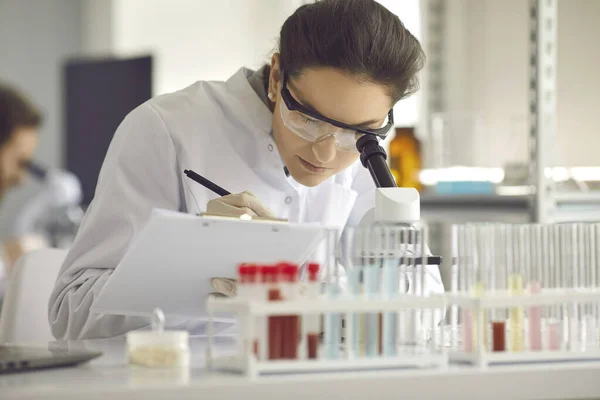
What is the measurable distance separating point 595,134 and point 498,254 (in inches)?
67.7

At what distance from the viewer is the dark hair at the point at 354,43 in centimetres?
164

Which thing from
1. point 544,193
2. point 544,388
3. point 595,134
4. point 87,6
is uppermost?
point 87,6

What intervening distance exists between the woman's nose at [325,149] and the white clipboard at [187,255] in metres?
0.38

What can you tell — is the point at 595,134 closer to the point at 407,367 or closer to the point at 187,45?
the point at 407,367

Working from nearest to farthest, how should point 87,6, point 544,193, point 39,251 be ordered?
point 39,251 → point 544,193 → point 87,6

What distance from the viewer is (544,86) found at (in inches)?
88.7

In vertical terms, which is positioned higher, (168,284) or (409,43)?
(409,43)

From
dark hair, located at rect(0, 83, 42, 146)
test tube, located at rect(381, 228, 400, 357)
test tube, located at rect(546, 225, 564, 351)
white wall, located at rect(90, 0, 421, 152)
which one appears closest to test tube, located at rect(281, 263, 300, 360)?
test tube, located at rect(381, 228, 400, 357)

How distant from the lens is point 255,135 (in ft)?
6.28

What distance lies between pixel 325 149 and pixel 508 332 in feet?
2.07

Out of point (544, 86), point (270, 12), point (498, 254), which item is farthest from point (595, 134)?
point (270, 12)

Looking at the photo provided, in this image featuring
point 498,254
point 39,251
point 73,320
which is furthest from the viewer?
point 39,251

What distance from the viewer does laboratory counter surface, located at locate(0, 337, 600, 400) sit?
2.99 ft

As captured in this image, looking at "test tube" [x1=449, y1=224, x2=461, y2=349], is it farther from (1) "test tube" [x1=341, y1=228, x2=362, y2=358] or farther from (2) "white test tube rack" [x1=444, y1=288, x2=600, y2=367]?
(1) "test tube" [x1=341, y1=228, x2=362, y2=358]
